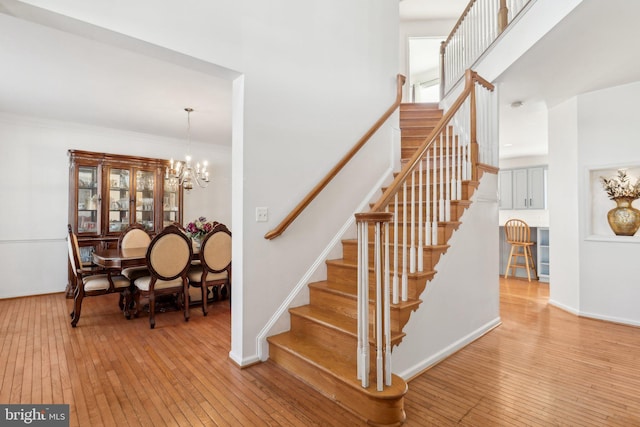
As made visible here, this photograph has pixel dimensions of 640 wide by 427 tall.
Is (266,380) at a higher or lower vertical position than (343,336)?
lower

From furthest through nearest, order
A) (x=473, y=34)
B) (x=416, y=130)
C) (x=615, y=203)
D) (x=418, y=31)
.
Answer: (x=418, y=31), (x=416, y=130), (x=473, y=34), (x=615, y=203)

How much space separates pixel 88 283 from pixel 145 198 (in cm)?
231

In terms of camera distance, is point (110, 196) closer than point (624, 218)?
No

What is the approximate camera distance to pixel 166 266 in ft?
11.4

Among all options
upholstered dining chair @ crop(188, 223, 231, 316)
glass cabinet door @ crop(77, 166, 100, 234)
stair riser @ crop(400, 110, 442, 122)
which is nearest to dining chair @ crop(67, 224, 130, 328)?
upholstered dining chair @ crop(188, 223, 231, 316)

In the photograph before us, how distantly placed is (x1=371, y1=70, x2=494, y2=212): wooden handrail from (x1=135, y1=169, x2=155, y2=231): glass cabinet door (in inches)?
186

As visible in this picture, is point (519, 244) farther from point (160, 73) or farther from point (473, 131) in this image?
point (160, 73)

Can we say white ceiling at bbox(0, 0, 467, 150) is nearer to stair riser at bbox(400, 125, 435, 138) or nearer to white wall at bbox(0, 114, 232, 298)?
white wall at bbox(0, 114, 232, 298)

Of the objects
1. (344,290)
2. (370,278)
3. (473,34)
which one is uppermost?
(473,34)

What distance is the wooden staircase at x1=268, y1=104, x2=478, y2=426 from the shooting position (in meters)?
1.80

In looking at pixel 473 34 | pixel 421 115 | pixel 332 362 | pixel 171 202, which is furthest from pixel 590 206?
pixel 171 202

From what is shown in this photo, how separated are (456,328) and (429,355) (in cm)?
46

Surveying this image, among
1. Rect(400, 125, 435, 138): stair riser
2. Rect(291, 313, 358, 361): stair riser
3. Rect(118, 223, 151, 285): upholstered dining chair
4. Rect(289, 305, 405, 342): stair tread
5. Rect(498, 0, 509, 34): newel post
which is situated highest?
Rect(498, 0, 509, 34): newel post

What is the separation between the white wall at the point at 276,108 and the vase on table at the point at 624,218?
9.57 feet
